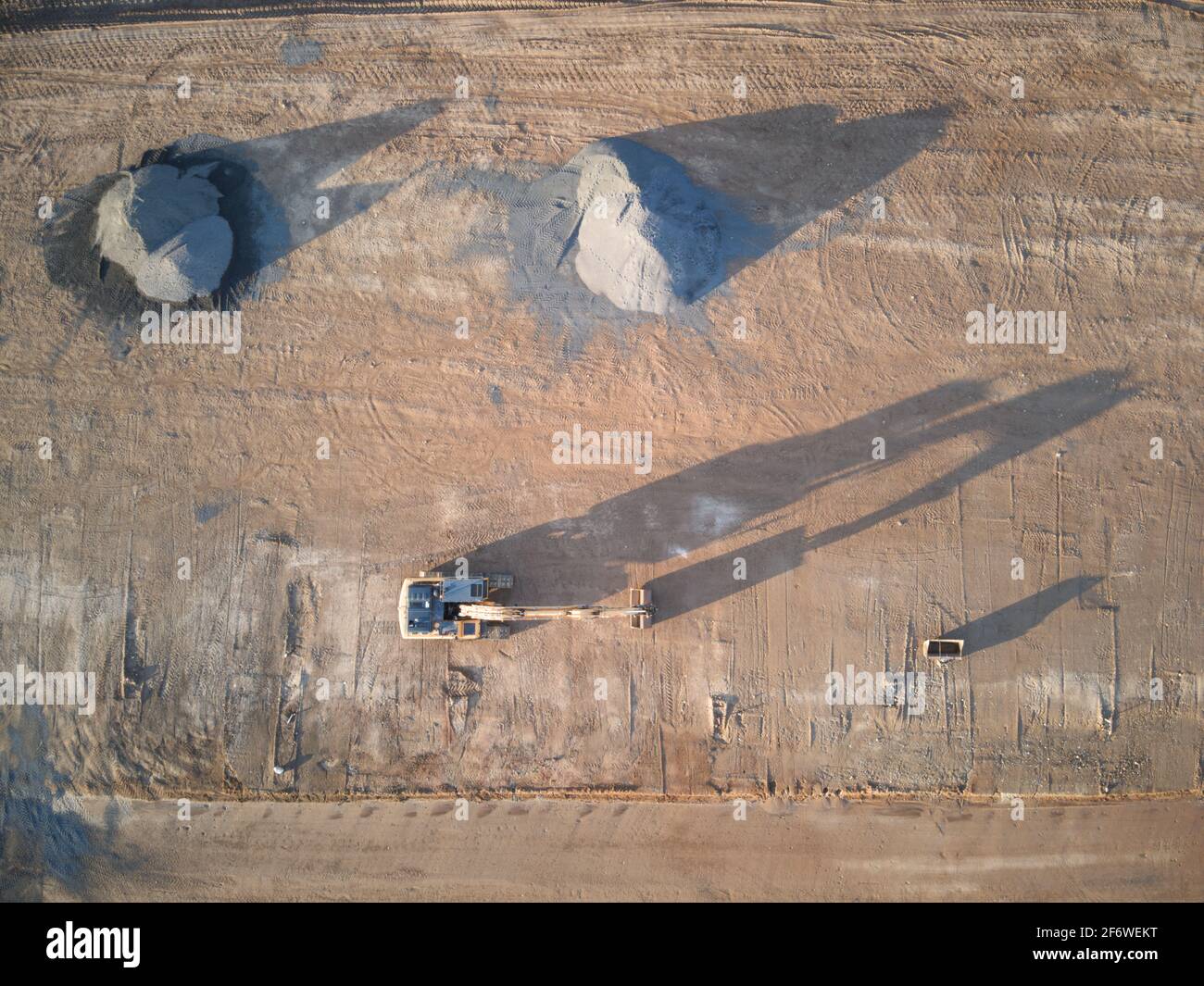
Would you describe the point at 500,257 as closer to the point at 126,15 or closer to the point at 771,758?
the point at 126,15

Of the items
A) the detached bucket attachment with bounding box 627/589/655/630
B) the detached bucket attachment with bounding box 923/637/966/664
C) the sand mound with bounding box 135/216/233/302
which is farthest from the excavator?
the sand mound with bounding box 135/216/233/302

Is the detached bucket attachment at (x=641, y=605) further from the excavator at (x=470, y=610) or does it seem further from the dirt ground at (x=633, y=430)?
the dirt ground at (x=633, y=430)

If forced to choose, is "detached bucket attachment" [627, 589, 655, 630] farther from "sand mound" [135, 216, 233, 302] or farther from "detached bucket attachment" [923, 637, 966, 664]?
"sand mound" [135, 216, 233, 302]

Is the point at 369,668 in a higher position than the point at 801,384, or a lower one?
lower

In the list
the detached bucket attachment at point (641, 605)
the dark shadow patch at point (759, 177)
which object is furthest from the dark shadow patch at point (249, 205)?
the detached bucket attachment at point (641, 605)

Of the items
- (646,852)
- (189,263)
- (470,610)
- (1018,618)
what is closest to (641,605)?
(470,610)

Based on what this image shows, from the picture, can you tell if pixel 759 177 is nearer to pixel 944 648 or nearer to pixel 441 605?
pixel 944 648
